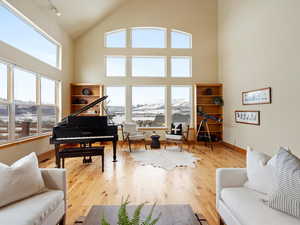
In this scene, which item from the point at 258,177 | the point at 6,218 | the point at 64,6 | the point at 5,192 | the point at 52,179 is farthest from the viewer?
the point at 64,6

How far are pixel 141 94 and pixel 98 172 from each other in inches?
155

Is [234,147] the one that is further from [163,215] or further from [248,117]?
[163,215]

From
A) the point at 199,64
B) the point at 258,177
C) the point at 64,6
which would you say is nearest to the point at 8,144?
the point at 64,6

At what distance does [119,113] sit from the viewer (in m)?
7.03

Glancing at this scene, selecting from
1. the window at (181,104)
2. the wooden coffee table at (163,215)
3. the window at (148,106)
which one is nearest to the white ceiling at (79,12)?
the window at (148,106)

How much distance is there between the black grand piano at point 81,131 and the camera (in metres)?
3.91

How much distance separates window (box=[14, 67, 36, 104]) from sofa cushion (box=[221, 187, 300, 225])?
4267mm

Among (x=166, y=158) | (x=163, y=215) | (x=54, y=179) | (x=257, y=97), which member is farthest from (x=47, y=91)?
(x=257, y=97)

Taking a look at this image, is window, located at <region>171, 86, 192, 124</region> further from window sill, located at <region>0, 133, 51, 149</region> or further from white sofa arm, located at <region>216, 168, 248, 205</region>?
white sofa arm, located at <region>216, 168, 248, 205</region>

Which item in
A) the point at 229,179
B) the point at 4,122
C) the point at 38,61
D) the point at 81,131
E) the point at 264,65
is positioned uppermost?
the point at 38,61

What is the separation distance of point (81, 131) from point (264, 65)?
15.2 ft

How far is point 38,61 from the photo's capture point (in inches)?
177

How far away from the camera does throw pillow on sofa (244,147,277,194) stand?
5.28 ft

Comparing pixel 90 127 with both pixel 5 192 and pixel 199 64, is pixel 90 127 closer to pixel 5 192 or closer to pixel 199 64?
pixel 5 192
